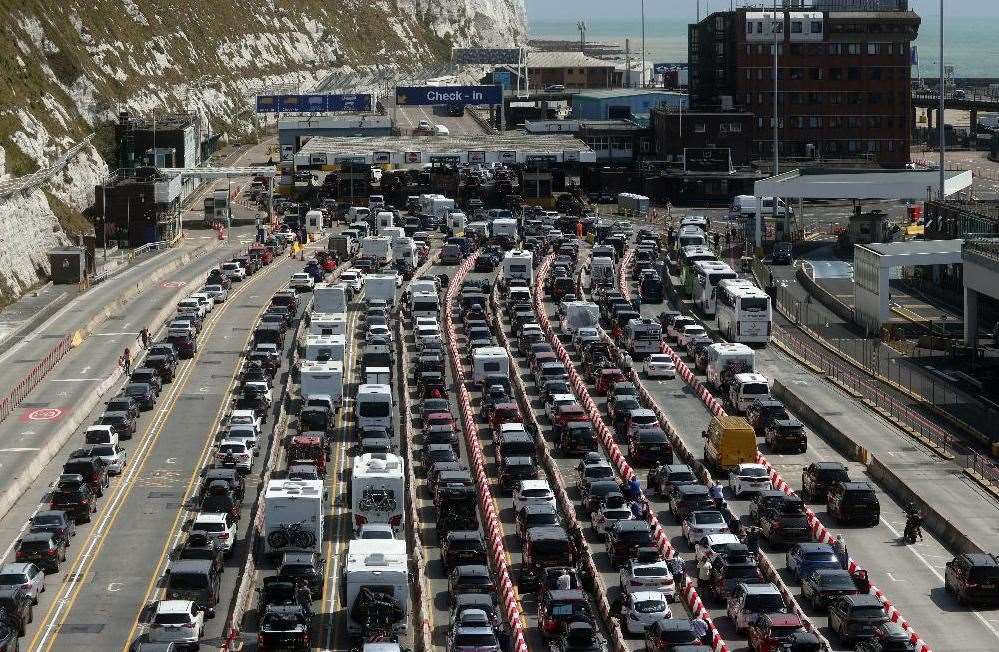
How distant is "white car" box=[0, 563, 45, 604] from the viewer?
48.1 meters

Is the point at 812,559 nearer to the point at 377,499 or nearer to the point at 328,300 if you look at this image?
the point at 377,499

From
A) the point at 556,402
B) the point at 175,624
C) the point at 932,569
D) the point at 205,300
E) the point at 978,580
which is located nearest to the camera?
the point at 175,624

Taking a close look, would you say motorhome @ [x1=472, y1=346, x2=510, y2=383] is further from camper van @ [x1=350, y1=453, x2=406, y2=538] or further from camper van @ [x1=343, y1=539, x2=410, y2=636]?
camper van @ [x1=343, y1=539, x2=410, y2=636]

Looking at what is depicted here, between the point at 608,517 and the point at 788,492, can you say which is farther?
the point at 788,492

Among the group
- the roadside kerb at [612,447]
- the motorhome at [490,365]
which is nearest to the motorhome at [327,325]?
the motorhome at [490,365]

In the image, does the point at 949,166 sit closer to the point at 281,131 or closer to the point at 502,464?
the point at 281,131

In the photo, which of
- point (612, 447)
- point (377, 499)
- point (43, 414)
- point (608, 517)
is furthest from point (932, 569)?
point (43, 414)

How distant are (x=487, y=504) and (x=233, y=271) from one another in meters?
54.3

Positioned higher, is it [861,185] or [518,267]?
[861,185]

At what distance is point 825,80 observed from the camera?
160 meters

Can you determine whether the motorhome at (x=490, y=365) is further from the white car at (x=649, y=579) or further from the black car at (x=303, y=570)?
the white car at (x=649, y=579)

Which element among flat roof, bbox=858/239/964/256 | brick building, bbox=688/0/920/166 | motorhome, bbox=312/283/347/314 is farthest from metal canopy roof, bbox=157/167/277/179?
flat roof, bbox=858/239/964/256

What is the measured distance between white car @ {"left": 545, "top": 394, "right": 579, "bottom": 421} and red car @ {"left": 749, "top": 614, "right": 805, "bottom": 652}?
81.8 ft

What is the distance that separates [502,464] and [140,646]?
61.7 feet
